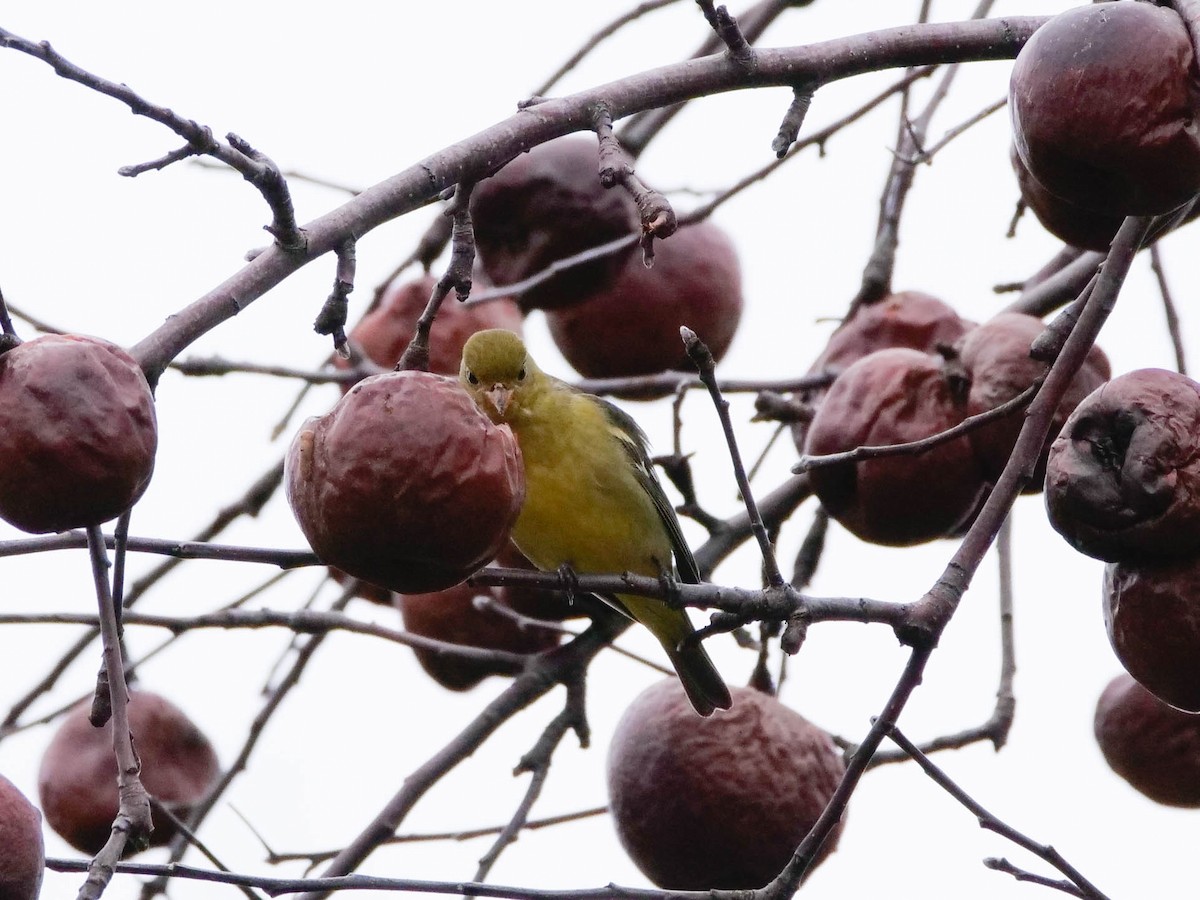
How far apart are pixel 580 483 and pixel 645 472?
1.06 ft

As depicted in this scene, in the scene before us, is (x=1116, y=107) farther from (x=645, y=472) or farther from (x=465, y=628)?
(x=465, y=628)

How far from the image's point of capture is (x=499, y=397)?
12.9 feet

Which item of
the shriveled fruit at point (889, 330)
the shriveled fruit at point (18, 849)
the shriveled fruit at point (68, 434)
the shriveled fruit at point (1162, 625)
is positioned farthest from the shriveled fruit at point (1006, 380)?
the shriveled fruit at point (18, 849)

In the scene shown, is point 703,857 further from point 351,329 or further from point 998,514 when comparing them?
point 351,329

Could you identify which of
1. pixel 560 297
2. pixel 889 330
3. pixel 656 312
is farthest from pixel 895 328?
pixel 560 297

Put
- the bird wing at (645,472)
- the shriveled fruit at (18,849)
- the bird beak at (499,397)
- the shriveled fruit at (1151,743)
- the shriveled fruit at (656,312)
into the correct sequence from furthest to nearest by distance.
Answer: the shriveled fruit at (656,312) < the bird wing at (645,472) < the bird beak at (499,397) < the shriveled fruit at (1151,743) < the shriveled fruit at (18,849)

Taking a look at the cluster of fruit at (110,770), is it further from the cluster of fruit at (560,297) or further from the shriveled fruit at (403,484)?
the shriveled fruit at (403,484)

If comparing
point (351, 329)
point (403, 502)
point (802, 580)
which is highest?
point (403, 502)

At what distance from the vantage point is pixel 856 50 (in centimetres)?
280

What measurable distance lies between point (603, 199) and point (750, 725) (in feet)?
5.33

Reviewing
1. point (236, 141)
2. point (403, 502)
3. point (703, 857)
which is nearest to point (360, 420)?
point (403, 502)

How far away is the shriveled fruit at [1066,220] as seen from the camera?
3047 millimetres

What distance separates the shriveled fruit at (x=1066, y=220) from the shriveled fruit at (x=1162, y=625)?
1.00 m

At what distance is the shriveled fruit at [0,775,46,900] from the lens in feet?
6.66
